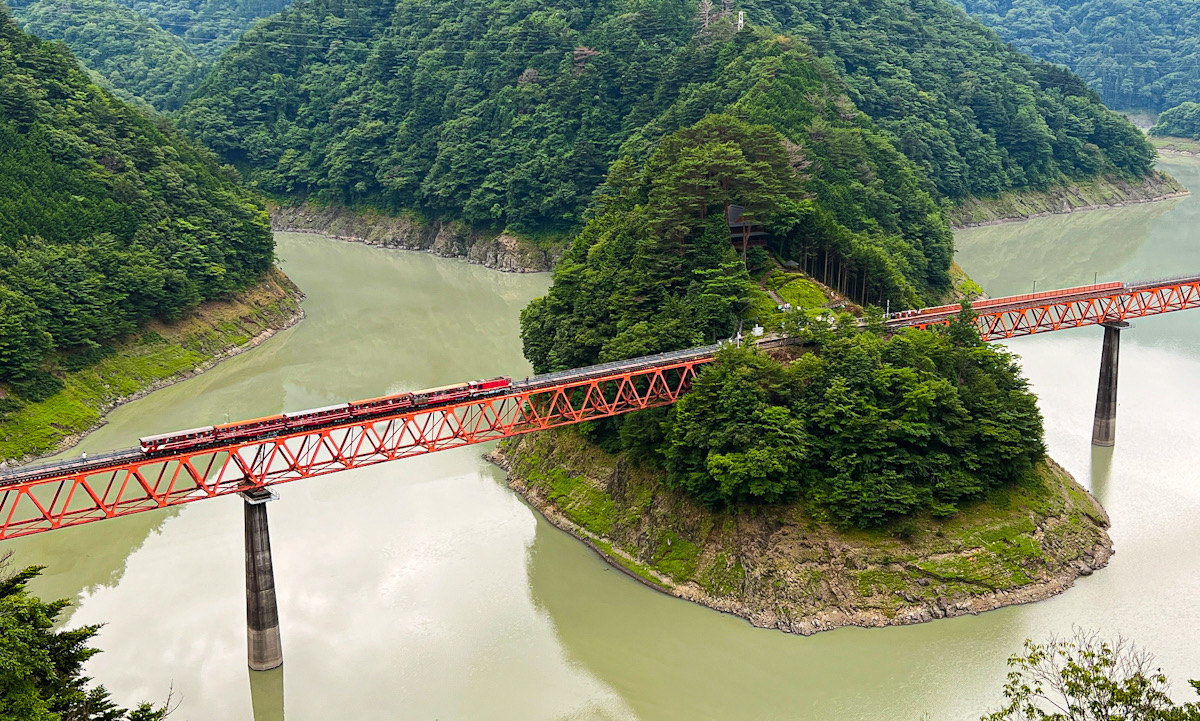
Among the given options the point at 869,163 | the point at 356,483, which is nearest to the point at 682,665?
Answer: the point at 356,483

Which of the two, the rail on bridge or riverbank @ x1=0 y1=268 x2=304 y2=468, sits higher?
the rail on bridge

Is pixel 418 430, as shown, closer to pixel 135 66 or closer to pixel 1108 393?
pixel 1108 393

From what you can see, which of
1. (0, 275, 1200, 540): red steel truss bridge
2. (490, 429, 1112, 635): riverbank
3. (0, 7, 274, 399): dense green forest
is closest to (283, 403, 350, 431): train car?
(0, 275, 1200, 540): red steel truss bridge

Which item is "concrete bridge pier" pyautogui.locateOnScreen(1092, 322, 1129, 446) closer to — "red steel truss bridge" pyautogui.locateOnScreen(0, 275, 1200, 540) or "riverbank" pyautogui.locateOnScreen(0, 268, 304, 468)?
"red steel truss bridge" pyautogui.locateOnScreen(0, 275, 1200, 540)

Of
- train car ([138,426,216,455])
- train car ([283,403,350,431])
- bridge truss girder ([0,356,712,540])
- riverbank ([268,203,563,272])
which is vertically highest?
train car ([138,426,216,455])

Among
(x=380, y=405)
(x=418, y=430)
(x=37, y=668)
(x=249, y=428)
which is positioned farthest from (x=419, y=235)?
(x=37, y=668)

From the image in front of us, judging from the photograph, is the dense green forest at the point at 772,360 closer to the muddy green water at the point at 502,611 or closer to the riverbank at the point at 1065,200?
the muddy green water at the point at 502,611
